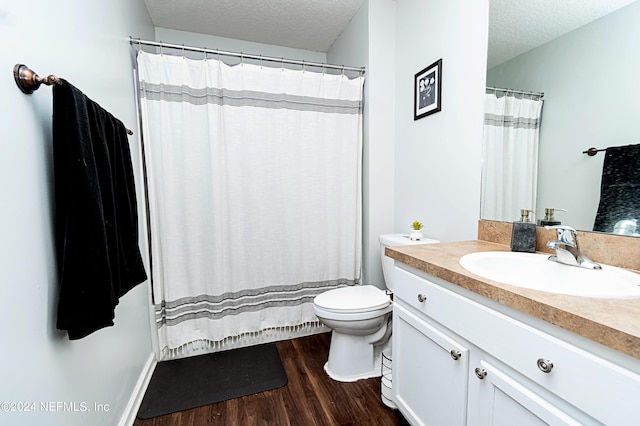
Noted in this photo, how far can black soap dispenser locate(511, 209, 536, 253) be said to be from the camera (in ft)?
3.67

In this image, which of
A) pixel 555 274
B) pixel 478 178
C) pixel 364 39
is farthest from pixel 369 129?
pixel 555 274

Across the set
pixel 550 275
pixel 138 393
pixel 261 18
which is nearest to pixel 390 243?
pixel 550 275

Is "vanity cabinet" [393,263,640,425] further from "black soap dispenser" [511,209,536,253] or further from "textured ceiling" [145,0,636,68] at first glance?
"textured ceiling" [145,0,636,68]

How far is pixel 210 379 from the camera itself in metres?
1.65

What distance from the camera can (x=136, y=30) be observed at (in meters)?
1.78

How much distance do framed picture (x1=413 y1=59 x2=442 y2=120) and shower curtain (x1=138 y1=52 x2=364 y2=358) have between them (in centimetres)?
44

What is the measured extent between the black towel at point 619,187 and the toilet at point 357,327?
806 mm

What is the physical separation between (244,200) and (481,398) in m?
1.59

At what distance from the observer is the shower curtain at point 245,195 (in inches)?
68.2

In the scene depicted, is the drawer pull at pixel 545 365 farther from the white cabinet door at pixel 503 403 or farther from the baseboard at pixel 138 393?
the baseboard at pixel 138 393

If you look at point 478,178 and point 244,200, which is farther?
point 244,200

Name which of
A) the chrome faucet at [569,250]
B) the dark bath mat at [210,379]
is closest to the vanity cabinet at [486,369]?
the chrome faucet at [569,250]

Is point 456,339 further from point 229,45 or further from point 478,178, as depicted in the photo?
point 229,45

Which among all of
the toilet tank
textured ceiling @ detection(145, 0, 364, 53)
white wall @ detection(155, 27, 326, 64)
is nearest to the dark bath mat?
the toilet tank
